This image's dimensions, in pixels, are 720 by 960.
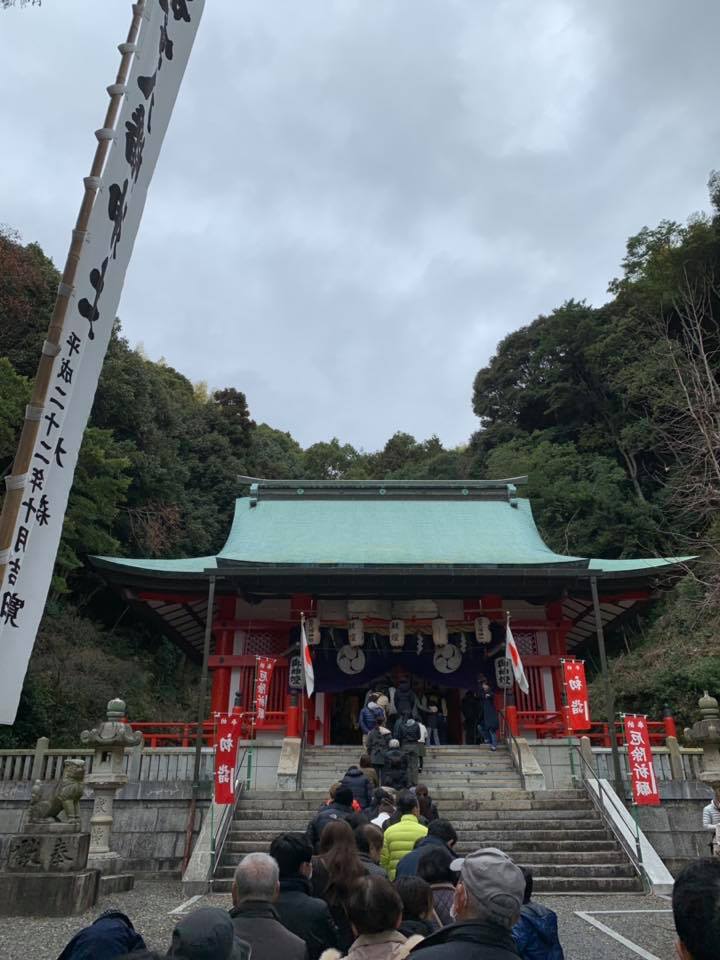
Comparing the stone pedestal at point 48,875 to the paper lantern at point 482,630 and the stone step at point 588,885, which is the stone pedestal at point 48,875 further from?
the paper lantern at point 482,630

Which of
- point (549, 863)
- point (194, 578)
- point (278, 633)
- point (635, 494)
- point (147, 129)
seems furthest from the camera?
point (635, 494)

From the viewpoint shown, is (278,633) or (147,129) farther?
(278,633)

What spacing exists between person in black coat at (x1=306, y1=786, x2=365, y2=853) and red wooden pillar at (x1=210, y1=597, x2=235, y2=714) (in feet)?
34.9

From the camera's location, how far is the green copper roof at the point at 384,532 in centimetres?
1606

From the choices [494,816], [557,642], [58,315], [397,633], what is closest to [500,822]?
[494,816]

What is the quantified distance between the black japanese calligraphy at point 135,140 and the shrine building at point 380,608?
10906mm

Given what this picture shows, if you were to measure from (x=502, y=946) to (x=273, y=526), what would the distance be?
708 inches

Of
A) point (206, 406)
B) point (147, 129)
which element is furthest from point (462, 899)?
point (206, 406)

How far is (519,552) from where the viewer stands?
57.0 ft

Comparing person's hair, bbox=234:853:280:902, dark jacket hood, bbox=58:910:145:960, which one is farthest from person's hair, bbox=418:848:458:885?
dark jacket hood, bbox=58:910:145:960

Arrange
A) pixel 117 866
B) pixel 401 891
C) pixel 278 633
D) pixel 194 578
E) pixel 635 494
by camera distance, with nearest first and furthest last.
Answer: pixel 401 891 < pixel 117 866 < pixel 194 578 < pixel 278 633 < pixel 635 494

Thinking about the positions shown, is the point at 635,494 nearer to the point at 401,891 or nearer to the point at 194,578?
the point at 194,578

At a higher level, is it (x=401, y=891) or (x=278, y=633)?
(x=278, y=633)

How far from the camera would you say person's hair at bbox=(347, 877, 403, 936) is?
2.49 meters
